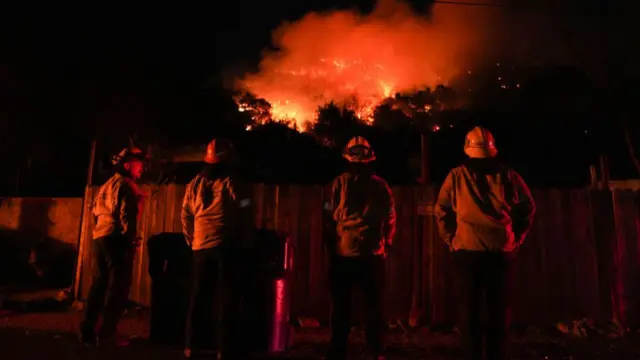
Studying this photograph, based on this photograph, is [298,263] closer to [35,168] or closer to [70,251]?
[70,251]

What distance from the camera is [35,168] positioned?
14641 millimetres

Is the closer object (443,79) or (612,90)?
(612,90)

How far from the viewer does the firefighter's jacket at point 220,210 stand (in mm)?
4676

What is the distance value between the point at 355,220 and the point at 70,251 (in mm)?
8247

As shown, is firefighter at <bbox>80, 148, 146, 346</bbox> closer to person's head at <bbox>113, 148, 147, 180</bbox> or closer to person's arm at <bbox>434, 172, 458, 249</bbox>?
person's head at <bbox>113, 148, 147, 180</bbox>

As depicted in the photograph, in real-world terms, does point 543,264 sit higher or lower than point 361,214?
lower

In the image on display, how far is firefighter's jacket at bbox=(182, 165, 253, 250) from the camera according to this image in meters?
4.68

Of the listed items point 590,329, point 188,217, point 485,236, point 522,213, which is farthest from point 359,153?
point 590,329

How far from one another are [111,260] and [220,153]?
5.49ft

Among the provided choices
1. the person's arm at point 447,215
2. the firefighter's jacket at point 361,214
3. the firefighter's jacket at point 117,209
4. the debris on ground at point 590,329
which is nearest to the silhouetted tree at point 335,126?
the debris on ground at point 590,329

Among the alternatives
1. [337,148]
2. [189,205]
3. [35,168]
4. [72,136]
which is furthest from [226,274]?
[35,168]

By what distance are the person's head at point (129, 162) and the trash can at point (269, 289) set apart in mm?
1614

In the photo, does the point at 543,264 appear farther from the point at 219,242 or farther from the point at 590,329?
the point at 219,242

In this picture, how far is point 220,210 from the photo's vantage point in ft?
15.4
